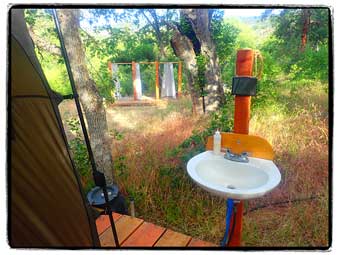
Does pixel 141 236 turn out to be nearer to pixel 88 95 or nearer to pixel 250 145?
pixel 250 145

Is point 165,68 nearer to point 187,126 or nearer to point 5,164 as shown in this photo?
point 187,126

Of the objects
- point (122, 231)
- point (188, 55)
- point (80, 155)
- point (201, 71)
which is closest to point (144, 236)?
point (122, 231)

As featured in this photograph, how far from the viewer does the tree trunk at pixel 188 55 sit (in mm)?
2105

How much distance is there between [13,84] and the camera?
0.88 m

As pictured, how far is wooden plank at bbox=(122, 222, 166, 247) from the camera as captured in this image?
120 centimetres

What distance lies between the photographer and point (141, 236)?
4.12ft

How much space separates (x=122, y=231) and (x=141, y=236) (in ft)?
0.44

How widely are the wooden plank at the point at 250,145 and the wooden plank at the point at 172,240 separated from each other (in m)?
0.57

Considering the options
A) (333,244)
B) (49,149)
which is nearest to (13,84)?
(49,149)

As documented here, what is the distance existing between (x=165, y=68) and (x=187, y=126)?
0.81 m

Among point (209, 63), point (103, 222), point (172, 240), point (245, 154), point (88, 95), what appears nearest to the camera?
point (245, 154)

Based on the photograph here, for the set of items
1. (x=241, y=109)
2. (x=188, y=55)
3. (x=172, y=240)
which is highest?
(x=188, y=55)

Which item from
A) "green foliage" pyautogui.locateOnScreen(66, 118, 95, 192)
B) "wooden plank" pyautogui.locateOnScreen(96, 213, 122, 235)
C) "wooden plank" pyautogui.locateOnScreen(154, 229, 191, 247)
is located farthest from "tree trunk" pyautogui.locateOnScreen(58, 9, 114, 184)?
"wooden plank" pyautogui.locateOnScreen(154, 229, 191, 247)

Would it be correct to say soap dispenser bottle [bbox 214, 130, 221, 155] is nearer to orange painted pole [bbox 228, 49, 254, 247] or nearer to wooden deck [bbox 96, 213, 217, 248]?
orange painted pole [bbox 228, 49, 254, 247]
